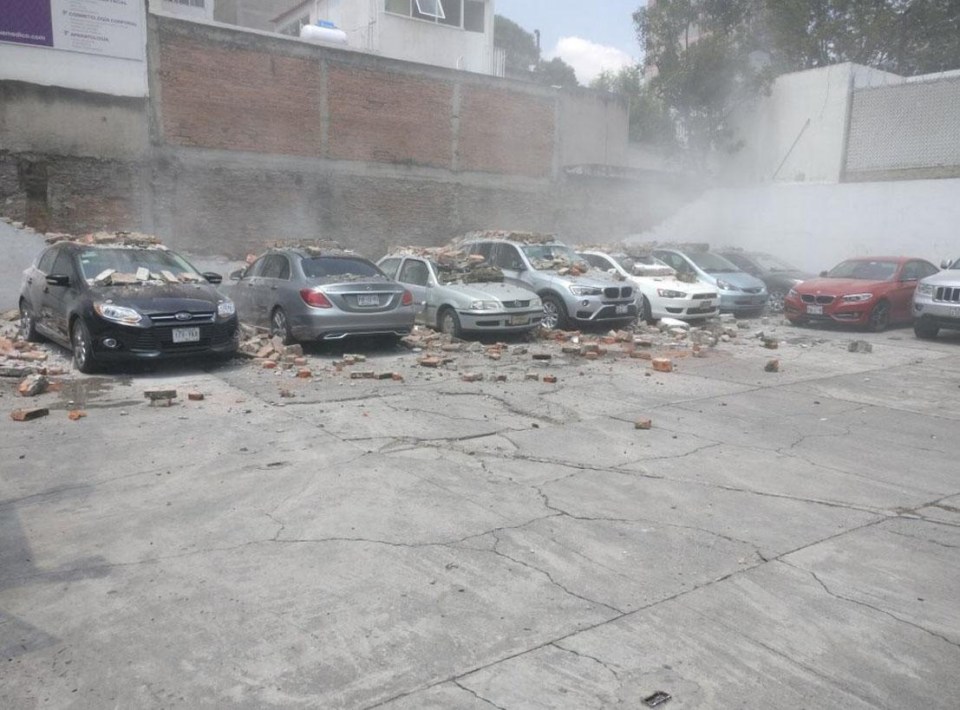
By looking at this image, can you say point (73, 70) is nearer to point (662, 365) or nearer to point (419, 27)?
point (419, 27)

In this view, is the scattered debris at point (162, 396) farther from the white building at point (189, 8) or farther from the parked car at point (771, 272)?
the white building at point (189, 8)

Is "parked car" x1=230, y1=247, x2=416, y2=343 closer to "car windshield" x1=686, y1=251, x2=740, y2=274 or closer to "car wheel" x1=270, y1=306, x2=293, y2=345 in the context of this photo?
"car wheel" x1=270, y1=306, x2=293, y2=345

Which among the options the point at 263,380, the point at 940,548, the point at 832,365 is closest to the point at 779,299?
the point at 832,365

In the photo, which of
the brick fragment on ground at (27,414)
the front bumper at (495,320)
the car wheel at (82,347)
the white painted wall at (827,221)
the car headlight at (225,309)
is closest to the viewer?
the brick fragment on ground at (27,414)

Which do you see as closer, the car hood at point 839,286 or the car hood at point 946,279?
the car hood at point 946,279

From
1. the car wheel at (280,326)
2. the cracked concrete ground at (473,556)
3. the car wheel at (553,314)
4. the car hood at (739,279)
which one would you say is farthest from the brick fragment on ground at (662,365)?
the car hood at (739,279)

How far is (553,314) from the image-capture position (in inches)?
545

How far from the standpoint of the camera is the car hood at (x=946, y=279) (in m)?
13.8

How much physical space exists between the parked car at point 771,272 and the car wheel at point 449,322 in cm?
939

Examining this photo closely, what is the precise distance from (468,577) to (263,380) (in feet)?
19.9

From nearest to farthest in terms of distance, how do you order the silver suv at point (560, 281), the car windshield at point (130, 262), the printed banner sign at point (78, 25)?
1. the car windshield at point (130, 262)
2. the silver suv at point (560, 281)
3. the printed banner sign at point (78, 25)

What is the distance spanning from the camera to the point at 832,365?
11.8m

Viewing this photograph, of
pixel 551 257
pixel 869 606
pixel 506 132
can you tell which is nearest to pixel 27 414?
pixel 869 606

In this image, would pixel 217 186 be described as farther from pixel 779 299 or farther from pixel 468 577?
pixel 468 577
